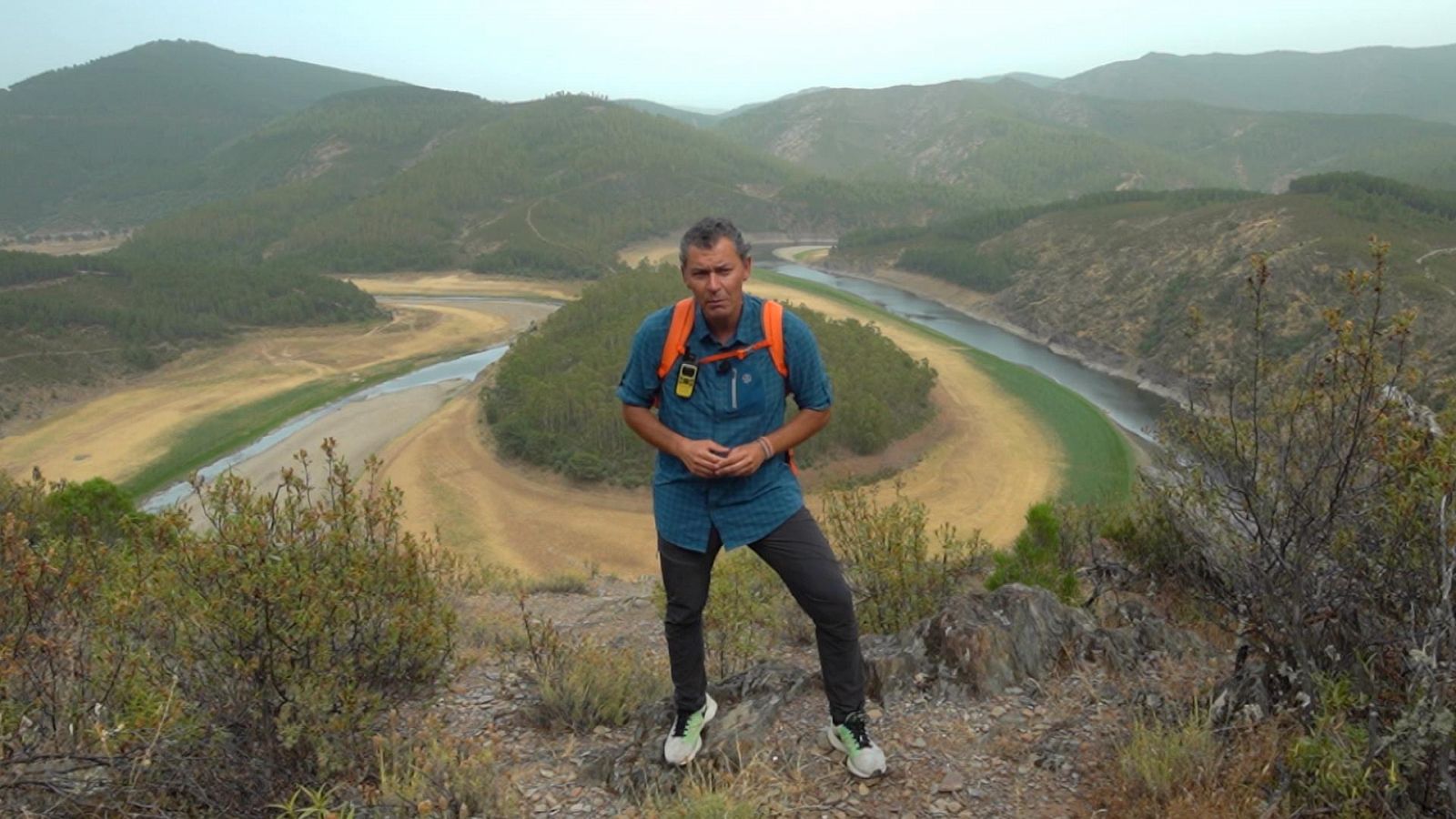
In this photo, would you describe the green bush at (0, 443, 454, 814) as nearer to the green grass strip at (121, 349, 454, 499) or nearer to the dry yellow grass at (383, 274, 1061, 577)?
the dry yellow grass at (383, 274, 1061, 577)

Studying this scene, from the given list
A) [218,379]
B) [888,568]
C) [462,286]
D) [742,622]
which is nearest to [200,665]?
[742,622]

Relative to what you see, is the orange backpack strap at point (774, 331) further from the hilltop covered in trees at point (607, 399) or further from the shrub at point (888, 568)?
the hilltop covered in trees at point (607, 399)

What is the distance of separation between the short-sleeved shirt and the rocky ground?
1.01 m

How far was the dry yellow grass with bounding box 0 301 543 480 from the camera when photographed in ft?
97.3

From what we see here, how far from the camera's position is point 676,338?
126 inches

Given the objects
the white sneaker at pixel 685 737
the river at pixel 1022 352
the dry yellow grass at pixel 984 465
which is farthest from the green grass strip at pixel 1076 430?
the white sneaker at pixel 685 737

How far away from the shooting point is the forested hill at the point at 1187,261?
38.0 metres

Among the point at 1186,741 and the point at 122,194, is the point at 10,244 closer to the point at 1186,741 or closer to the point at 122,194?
the point at 122,194

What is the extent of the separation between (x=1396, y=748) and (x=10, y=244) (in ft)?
470

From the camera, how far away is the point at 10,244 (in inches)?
4161

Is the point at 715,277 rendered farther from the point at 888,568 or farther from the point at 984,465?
the point at 984,465

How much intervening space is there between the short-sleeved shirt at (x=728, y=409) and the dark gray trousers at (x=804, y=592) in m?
0.09

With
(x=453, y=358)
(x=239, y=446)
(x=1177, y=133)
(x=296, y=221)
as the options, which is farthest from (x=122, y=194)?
(x=1177, y=133)

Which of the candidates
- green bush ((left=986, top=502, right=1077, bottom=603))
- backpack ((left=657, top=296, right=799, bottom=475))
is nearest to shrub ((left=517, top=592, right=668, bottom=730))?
backpack ((left=657, top=296, right=799, bottom=475))
